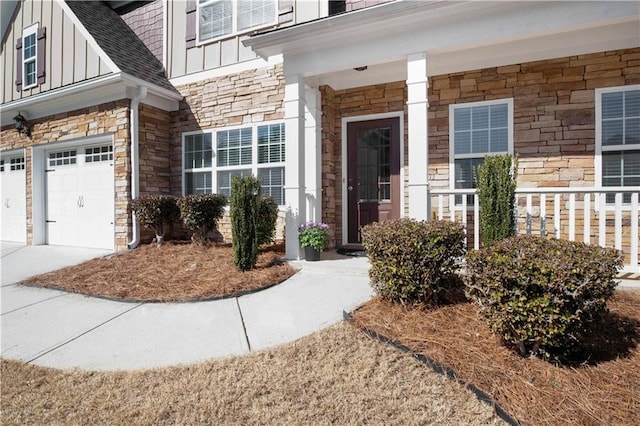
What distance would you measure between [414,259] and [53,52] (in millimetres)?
9251

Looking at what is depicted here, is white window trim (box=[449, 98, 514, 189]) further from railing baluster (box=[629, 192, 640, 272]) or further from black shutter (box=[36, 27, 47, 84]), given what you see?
black shutter (box=[36, 27, 47, 84])

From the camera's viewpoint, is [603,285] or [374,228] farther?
[374,228]

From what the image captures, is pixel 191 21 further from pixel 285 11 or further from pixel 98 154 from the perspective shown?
pixel 98 154

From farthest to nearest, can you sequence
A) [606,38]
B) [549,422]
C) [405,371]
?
[606,38], [405,371], [549,422]

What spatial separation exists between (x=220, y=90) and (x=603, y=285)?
7095mm

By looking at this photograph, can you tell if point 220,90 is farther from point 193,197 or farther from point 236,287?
point 236,287

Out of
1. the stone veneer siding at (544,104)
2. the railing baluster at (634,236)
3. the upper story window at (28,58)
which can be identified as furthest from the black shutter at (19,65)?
the railing baluster at (634,236)

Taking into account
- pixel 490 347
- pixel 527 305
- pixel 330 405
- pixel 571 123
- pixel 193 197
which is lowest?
pixel 330 405

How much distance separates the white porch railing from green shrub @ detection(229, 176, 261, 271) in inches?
96.4

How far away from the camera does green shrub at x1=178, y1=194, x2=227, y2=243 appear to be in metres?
6.24

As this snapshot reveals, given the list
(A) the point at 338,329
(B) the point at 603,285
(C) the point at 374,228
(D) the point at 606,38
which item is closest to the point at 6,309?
(A) the point at 338,329

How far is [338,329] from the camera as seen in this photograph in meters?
3.01

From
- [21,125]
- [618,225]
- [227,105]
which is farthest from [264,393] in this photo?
[21,125]

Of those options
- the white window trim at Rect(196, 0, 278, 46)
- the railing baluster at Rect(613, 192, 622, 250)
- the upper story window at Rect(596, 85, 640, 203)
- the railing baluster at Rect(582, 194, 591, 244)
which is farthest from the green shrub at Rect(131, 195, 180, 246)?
the upper story window at Rect(596, 85, 640, 203)
